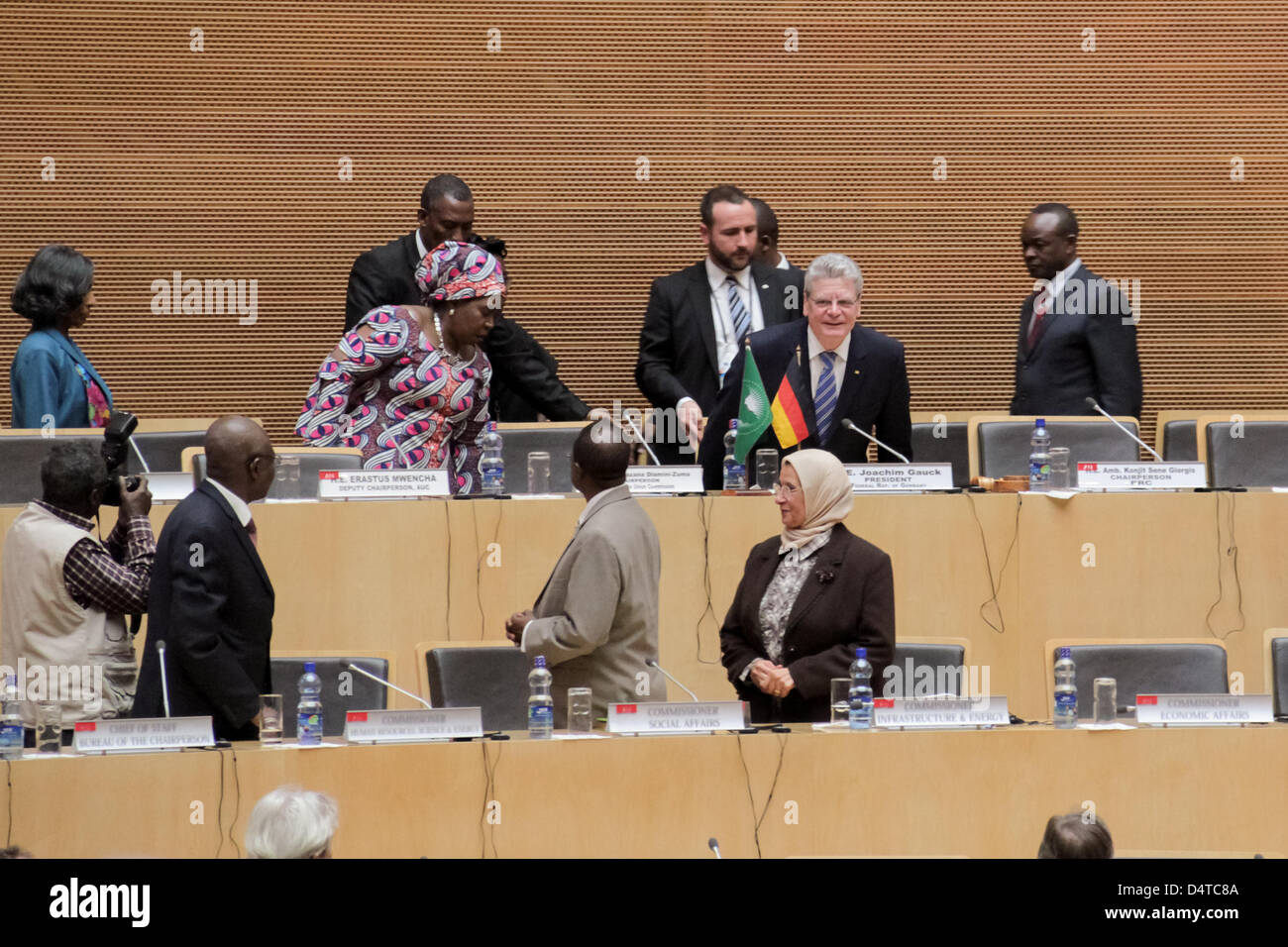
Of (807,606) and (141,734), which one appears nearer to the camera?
(141,734)

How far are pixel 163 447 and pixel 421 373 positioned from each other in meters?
1.02

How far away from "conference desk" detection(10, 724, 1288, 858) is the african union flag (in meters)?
1.63

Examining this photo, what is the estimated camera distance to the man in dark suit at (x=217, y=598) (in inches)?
143

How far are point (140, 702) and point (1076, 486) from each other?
2.89m

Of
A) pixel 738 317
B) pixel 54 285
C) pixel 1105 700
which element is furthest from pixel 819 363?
pixel 54 285

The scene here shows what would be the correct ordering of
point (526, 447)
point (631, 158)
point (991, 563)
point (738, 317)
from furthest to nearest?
point (631, 158) < point (738, 317) < point (526, 447) < point (991, 563)

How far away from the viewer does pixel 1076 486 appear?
5.28m

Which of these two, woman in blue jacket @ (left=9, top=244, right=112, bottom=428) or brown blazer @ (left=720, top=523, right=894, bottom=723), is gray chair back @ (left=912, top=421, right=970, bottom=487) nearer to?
brown blazer @ (left=720, top=523, right=894, bottom=723)

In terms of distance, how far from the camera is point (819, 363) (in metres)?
5.40

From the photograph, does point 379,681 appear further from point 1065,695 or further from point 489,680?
point 1065,695

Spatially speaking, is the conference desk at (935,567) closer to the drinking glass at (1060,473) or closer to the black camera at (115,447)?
the drinking glass at (1060,473)

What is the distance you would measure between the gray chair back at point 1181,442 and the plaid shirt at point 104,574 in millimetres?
3496
